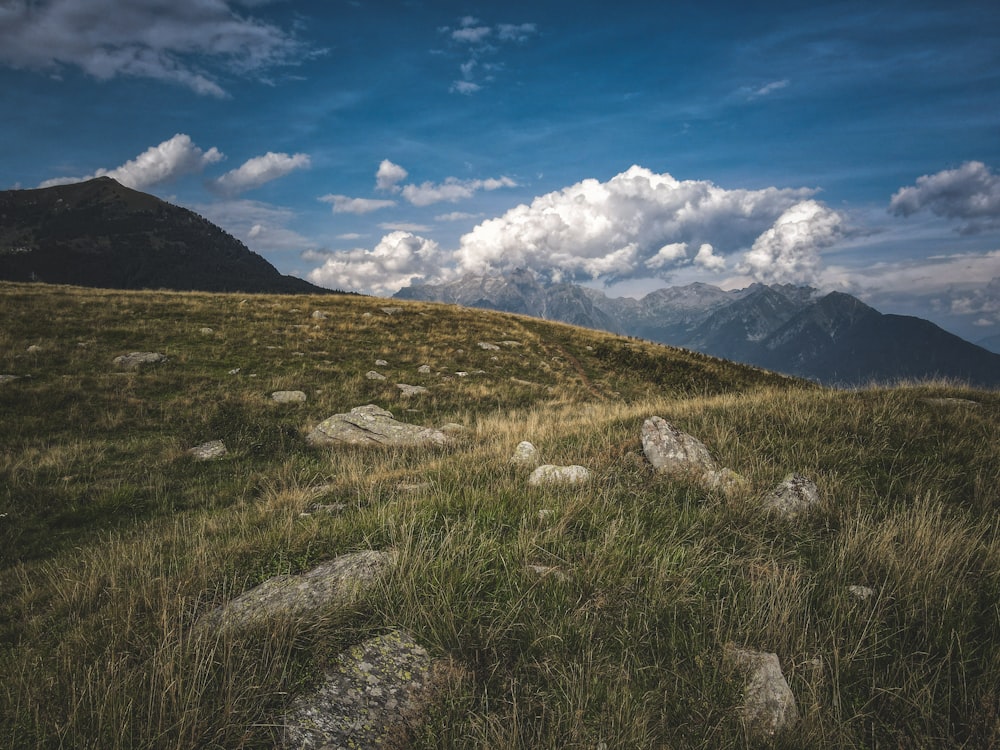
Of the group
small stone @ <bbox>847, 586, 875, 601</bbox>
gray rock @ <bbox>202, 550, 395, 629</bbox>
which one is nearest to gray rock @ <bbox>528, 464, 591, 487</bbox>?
gray rock @ <bbox>202, 550, 395, 629</bbox>

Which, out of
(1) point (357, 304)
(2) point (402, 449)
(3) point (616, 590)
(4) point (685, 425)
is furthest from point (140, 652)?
(1) point (357, 304)

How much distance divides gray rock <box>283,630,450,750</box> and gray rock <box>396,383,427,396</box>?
1321 cm

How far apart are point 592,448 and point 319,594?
510 cm

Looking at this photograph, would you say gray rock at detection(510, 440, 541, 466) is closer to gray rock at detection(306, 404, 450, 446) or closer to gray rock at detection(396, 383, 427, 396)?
gray rock at detection(306, 404, 450, 446)

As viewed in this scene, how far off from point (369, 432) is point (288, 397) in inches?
180

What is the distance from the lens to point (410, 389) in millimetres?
16141

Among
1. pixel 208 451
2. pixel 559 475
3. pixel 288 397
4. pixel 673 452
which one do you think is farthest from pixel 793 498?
pixel 288 397

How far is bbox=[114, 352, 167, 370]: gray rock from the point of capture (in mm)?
14968

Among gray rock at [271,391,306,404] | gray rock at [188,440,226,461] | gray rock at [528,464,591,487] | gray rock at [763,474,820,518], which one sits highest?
gray rock at [763,474,820,518]

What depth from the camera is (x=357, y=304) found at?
31734mm

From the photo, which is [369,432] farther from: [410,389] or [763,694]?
[763,694]

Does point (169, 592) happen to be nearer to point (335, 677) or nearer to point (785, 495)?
point (335, 677)

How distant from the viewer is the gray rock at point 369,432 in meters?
10.6

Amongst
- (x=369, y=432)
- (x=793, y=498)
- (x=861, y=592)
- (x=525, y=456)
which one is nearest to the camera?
(x=861, y=592)
